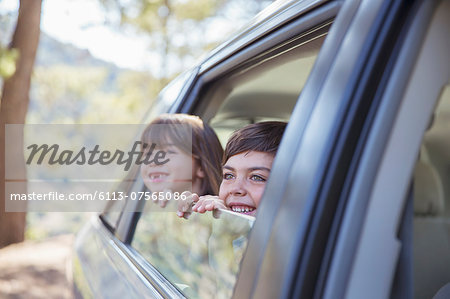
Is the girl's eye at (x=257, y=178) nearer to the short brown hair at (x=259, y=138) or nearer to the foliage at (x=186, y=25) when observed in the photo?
the short brown hair at (x=259, y=138)

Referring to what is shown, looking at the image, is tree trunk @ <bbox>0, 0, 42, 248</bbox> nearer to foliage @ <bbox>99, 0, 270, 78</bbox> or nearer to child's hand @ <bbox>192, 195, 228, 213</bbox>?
foliage @ <bbox>99, 0, 270, 78</bbox>

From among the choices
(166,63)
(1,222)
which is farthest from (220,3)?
(1,222)

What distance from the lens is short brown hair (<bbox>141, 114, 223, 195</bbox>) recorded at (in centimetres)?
238

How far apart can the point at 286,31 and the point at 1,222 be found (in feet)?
32.0

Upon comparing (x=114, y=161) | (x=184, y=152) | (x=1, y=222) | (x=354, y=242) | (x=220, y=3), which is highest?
(x=220, y=3)

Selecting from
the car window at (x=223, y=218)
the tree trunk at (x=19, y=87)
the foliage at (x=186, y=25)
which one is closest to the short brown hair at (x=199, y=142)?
the car window at (x=223, y=218)

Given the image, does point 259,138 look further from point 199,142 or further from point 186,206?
point 199,142

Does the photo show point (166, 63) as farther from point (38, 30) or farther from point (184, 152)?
point (184, 152)

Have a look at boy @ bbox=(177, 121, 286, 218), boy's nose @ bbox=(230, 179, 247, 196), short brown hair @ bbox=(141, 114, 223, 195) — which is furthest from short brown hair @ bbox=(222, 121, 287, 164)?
short brown hair @ bbox=(141, 114, 223, 195)

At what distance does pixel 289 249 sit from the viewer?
2.84 ft

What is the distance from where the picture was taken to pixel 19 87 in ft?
31.9

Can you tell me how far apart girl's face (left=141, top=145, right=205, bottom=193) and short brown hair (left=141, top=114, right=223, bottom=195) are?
0.09 ft

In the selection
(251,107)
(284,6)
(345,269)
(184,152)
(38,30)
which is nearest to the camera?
(345,269)

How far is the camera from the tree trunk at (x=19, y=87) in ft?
31.3
